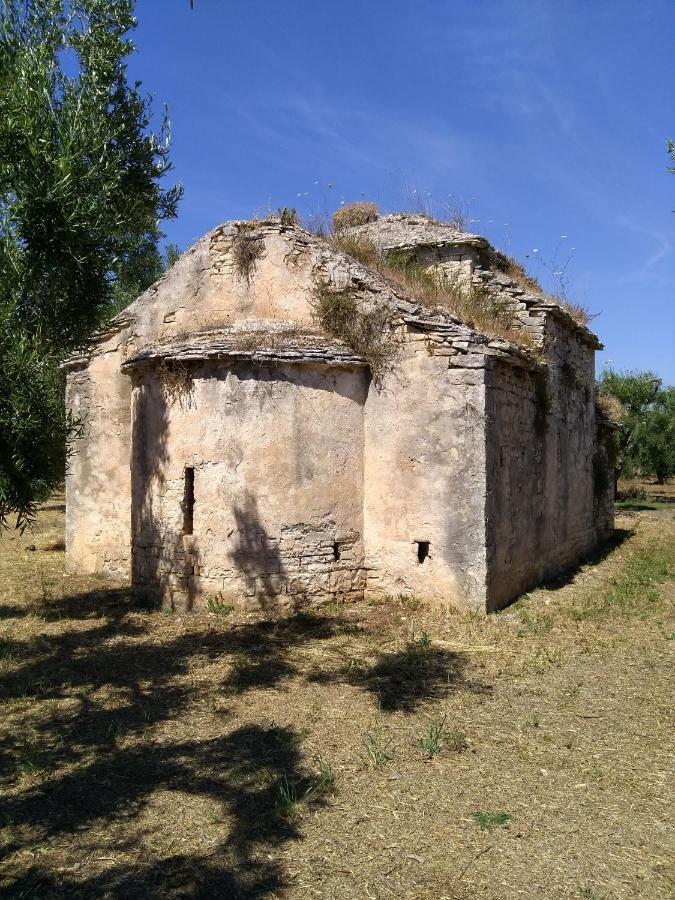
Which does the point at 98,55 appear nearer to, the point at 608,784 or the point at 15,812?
the point at 15,812

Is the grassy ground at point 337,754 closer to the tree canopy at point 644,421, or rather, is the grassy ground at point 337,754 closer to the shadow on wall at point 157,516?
the shadow on wall at point 157,516

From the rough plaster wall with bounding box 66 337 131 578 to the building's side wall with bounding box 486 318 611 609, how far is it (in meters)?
5.98

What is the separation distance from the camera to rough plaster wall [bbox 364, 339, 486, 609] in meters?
9.23

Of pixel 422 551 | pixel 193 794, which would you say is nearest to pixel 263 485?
pixel 422 551

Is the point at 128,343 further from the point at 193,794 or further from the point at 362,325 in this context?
the point at 193,794

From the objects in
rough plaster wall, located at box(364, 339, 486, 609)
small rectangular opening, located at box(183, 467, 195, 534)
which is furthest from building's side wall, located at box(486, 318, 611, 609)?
small rectangular opening, located at box(183, 467, 195, 534)

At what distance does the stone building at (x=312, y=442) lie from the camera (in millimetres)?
9359

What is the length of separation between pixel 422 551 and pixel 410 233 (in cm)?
705

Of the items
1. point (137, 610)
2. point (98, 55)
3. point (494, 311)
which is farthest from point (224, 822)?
point (494, 311)

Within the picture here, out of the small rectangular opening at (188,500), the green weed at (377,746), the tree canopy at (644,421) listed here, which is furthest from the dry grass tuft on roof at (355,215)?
the tree canopy at (644,421)

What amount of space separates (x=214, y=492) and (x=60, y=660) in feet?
9.12

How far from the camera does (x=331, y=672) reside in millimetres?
7367

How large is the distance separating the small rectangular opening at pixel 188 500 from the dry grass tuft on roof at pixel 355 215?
7.81 m

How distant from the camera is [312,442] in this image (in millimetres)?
9586
